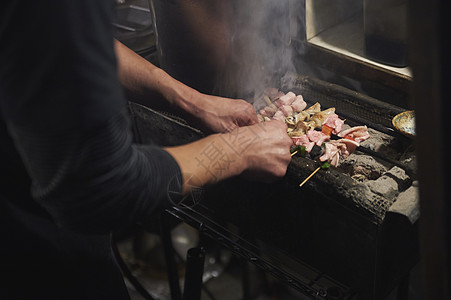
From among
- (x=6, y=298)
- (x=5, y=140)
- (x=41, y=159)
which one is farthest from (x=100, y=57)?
(x=6, y=298)

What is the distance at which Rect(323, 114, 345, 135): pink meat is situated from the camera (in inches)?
94.0

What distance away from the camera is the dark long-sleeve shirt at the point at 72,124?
1.00 m

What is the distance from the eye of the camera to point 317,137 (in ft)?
7.64

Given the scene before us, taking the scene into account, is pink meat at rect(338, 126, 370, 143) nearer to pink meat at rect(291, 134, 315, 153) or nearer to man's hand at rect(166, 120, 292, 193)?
pink meat at rect(291, 134, 315, 153)

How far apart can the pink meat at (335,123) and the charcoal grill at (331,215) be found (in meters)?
0.11

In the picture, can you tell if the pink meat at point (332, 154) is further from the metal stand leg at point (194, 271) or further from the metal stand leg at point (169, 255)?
the metal stand leg at point (169, 255)

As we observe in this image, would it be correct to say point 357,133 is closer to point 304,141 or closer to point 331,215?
point 304,141

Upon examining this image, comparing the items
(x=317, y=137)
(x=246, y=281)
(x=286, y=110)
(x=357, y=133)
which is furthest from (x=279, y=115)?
(x=246, y=281)

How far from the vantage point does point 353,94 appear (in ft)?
8.55

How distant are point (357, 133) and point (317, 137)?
0.21m

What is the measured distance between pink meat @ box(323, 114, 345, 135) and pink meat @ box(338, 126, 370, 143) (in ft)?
0.09

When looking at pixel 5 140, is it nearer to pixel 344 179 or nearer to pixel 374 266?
pixel 344 179

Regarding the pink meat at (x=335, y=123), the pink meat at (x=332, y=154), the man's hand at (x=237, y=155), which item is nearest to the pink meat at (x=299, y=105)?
the pink meat at (x=335, y=123)

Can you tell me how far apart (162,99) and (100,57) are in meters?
1.15
